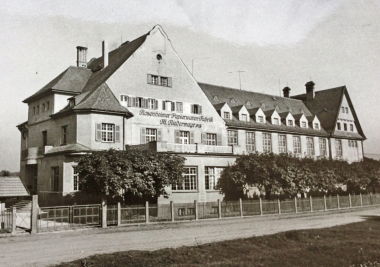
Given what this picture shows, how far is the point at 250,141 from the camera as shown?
45.0 metres

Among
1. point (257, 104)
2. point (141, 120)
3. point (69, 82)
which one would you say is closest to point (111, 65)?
point (69, 82)

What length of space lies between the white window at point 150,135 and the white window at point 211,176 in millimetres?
5779

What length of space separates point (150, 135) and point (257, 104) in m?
21.1

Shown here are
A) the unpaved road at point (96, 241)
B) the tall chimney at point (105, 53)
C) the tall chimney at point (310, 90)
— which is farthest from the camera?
the tall chimney at point (310, 90)

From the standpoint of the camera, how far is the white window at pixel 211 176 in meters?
33.2

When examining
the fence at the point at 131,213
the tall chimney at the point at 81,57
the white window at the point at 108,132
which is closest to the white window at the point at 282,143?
the fence at the point at 131,213

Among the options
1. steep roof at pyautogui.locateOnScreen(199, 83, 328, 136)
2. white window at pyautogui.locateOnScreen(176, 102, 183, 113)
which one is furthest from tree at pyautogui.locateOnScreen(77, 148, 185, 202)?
steep roof at pyautogui.locateOnScreen(199, 83, 328, 136)

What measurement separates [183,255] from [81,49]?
36.0 meters

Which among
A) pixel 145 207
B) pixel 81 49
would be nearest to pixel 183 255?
pixel 145 207

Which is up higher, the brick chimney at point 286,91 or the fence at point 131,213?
the brick chimney at point 286,91

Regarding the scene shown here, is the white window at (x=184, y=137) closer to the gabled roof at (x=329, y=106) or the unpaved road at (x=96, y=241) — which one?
the unpaved road at (x=96, y=241)

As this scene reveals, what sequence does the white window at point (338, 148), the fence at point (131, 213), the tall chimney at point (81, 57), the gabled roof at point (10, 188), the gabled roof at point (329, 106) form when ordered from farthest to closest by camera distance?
the gabled roof at point (329, 106), the white window at point (338, 148), the tall chimney at point (81, 57), the gabled roof at point (10, 188), the fence at point (131, 213)

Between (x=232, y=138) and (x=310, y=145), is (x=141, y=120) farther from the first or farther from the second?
(x=310, y=145)

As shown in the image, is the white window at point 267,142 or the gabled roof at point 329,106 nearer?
the white window at point 267,142
